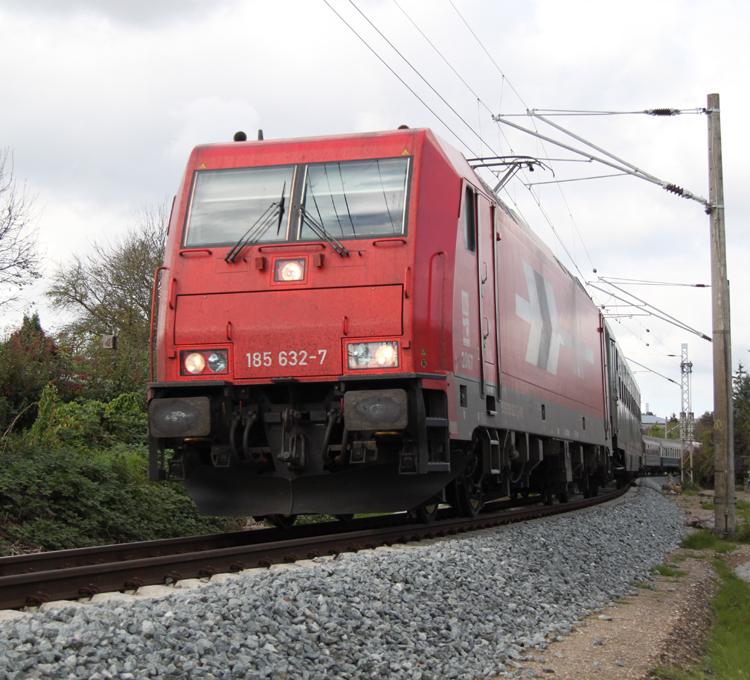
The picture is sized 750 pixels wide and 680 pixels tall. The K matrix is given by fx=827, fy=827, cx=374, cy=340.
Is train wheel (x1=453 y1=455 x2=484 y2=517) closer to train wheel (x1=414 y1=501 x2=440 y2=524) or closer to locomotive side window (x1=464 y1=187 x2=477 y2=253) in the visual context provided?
train wheel (x1=414 y1=501 x2=440 y2=524)

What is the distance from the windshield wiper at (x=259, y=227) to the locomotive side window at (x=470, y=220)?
1815 mm

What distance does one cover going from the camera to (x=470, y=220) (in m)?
8.30

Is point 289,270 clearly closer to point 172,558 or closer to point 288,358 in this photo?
point 288,358

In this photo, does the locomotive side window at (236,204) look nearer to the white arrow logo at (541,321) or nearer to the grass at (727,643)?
the white arrow logo at (541,321)

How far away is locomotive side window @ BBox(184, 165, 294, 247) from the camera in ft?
25.1

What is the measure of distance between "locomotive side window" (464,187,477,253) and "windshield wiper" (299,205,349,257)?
141 cm

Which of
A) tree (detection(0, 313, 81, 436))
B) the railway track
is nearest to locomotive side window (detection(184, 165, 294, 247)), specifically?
the railway track

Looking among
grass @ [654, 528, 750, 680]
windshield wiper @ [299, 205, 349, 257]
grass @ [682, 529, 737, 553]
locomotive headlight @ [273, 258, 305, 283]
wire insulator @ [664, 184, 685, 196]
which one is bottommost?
grass @ [682, 529, 737, 553]

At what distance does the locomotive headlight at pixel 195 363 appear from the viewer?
23.9 feet

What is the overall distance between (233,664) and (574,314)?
11577 mm

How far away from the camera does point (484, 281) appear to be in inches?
339

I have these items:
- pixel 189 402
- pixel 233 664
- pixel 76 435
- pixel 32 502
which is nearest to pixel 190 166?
pixel 189 402

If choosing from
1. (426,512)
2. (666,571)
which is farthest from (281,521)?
(666,571)

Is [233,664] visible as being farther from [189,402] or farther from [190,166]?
[190,166]
